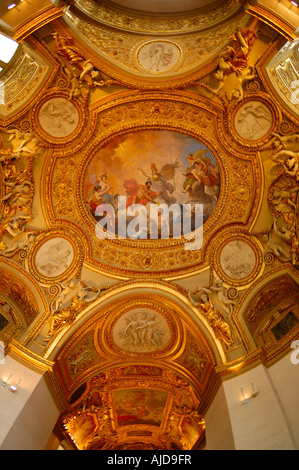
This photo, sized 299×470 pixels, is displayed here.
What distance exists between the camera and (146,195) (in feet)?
47.9

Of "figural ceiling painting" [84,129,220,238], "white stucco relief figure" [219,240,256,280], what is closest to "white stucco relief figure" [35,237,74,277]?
"figural ceiling painting" [84,129,220,238]

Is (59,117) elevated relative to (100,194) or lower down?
elevated

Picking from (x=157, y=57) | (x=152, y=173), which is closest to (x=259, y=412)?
(x=152, y=173)

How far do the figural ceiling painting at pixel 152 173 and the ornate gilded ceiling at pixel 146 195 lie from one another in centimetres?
5

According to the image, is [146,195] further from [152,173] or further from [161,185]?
[152,173]

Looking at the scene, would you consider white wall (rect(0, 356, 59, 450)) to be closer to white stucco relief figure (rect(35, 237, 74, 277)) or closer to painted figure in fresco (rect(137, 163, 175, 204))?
white stucco relief figure (rect(35, 237, 74, 277))

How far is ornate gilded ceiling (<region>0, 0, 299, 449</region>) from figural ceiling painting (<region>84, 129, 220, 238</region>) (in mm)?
52

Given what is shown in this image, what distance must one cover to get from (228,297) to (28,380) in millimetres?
6828

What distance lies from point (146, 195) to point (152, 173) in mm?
861


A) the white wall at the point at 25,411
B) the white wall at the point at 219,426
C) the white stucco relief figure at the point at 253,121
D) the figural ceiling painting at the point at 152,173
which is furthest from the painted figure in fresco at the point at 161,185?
the white wall at the point at 25,411

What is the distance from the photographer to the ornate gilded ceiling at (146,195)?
12.1m

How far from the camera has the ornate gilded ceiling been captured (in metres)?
12.1

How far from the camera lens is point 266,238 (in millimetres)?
13008

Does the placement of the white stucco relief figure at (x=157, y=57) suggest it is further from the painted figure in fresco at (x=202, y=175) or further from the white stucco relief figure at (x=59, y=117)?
the painted figure in fresco at (x=202, y=175)
